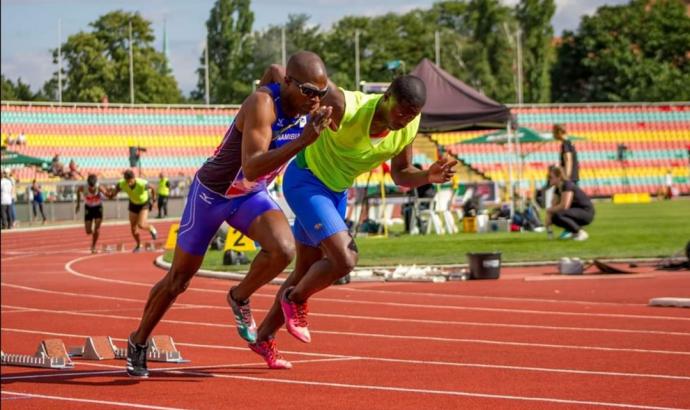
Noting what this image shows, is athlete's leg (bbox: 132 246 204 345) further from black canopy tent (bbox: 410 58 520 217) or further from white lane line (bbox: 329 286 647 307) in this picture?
black canopy tent (bbox: 410 58 520 217)

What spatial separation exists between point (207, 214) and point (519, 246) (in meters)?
14.9

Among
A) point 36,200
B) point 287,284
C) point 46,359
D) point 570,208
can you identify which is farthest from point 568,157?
point 36,200

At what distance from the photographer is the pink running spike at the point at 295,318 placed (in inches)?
319

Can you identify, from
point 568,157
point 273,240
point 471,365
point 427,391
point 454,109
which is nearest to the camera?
point 427,391

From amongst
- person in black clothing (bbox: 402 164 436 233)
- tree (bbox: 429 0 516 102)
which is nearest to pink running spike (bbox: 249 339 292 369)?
person in black clothing (bbox: 402 164 436 233)

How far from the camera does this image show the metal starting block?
29.0ft

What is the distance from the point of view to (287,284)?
328 inches

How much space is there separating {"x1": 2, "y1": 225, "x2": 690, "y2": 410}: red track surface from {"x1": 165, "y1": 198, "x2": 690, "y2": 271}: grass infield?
2.46 m

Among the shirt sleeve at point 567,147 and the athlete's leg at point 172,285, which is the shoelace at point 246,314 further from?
the shirt sleeve at point 567,147

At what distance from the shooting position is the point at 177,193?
49.2 m

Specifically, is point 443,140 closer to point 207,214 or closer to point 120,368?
point 120,368

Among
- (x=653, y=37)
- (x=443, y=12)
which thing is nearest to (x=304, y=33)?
(x=443, y=12)

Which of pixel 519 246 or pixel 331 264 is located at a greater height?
pixel 331 264

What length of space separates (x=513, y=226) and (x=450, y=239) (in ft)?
11.8
